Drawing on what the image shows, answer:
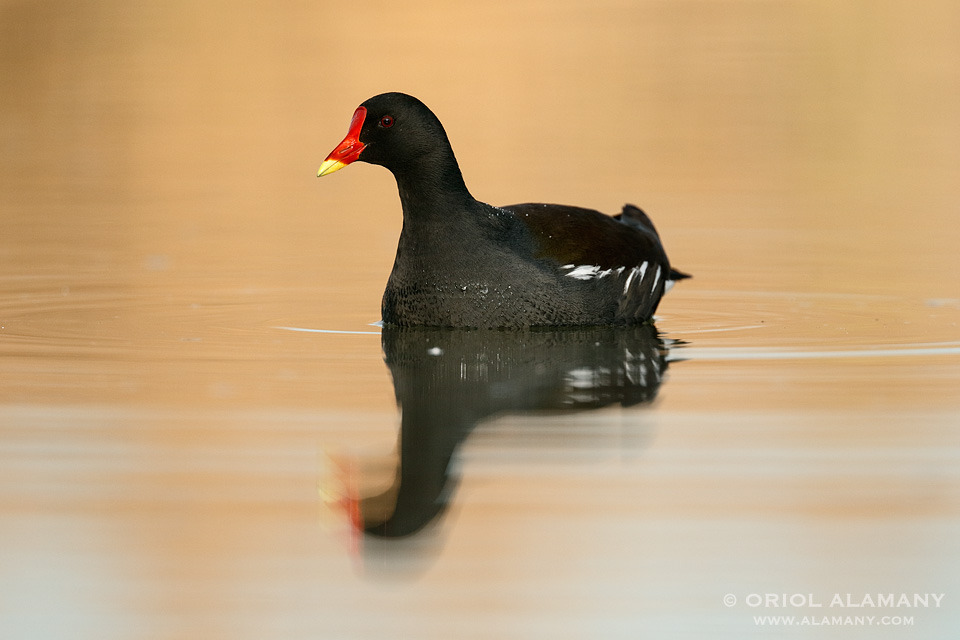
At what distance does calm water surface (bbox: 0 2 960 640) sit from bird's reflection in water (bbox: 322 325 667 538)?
0.07 ft

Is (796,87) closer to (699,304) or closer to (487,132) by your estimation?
(487,132)

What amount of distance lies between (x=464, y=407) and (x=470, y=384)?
0.43 metres

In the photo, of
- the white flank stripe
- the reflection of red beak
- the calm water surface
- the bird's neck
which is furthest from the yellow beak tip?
the white flank stripe

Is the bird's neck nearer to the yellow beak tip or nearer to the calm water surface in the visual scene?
the yellow beak tip

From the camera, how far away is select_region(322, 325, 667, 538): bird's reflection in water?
4.34m

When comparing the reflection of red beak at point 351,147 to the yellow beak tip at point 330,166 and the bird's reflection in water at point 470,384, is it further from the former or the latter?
the bird's reflection in water at point 470,384

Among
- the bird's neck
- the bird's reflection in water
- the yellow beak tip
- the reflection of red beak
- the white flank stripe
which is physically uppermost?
the reflection of red beak

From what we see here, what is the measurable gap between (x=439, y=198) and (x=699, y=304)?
1.52m

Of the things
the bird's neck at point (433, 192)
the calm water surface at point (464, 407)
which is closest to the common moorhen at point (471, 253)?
the bird's neck at point (433, 192)

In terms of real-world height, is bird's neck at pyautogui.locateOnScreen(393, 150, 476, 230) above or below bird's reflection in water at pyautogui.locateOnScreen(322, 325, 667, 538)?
above

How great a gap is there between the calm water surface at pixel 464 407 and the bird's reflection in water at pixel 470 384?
0.02 m

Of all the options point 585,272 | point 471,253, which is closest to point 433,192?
point 471,253

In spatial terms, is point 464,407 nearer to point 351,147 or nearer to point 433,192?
point 433,192

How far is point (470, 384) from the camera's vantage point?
5898mm
